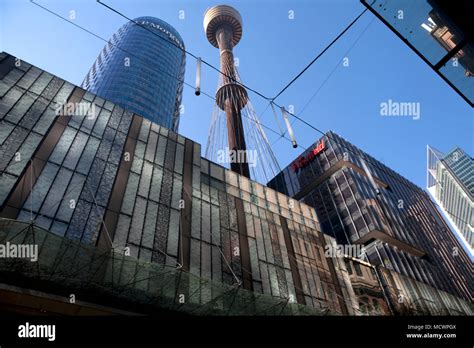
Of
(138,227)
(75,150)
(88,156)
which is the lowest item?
(138,227)

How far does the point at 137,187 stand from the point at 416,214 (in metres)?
72.5

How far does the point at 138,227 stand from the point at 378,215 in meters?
52.0

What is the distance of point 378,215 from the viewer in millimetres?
60688

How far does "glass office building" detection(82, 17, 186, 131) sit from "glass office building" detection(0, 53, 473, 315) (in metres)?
79.2

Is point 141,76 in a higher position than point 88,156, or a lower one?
higher

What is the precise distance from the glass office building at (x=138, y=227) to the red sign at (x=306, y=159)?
45.7 meters

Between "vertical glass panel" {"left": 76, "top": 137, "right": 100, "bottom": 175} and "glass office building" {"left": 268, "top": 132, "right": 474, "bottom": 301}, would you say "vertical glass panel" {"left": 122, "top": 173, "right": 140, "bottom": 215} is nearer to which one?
"vertical glass panel" {"left": 76, "top": 137, "right": 100, "bottom": 175}

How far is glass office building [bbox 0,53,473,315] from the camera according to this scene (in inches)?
591

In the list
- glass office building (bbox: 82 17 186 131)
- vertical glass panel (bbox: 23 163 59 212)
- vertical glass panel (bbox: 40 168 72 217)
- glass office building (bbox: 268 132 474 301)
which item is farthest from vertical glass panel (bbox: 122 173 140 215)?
glass office building (bbox: 82 17 186 131)

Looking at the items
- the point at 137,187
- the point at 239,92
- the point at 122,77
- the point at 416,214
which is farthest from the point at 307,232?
the point at 122,77

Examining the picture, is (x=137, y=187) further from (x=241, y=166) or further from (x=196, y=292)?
(x=241, y=166)

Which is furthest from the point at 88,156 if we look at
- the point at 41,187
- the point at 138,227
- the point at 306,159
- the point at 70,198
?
the point at 306,159

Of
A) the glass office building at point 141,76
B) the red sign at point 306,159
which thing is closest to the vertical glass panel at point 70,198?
the red sign at point 306,159

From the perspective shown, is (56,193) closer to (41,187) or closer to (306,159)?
(41,187)
